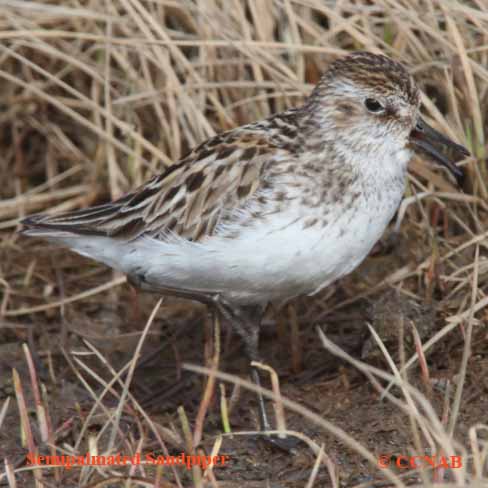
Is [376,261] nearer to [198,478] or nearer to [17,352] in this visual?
[17,352]

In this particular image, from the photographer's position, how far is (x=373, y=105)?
4.40 metres

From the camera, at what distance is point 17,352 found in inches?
217

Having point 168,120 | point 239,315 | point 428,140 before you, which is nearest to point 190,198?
point 239,315

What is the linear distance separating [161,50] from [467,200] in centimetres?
189

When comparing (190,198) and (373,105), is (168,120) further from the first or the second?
(373,105)

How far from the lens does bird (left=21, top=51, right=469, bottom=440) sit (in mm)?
4227

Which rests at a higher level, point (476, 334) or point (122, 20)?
point (122, 20)

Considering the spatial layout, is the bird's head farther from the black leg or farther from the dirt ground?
the black leg

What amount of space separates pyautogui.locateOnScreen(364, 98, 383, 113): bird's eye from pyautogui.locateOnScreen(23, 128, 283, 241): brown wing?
44 centimetres

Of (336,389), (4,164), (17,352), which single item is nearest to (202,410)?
(336,389)

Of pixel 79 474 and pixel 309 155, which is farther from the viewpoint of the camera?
pixel 309 155

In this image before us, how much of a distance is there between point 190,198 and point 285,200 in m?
0.55

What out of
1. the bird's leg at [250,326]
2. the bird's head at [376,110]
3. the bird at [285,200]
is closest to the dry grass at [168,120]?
the bird's leg at [250,326]

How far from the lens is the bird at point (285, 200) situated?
4.23m
